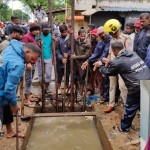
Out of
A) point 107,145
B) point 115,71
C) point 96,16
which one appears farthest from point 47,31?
point 96,16

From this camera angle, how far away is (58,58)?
8266 millimetres

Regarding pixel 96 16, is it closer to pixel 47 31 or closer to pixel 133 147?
pixel 47 31

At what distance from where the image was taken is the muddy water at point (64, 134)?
5730 millimetres

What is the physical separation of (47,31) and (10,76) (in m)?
4.22

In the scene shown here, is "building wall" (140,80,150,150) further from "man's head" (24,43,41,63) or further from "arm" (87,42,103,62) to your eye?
"arm" (87,42,103,62)

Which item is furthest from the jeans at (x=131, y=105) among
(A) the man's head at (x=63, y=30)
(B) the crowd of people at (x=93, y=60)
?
(A) the man's head at (x=63, y=30)

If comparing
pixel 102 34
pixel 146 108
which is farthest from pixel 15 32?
pixel 146 108

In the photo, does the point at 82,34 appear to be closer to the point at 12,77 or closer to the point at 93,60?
the point at 93,60

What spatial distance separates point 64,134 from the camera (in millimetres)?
6297

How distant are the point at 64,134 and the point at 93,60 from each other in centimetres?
229

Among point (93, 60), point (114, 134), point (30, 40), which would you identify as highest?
point (30, 40)

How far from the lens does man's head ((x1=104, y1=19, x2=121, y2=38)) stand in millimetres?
6443

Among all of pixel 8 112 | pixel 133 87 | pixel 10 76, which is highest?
pixel 10 76

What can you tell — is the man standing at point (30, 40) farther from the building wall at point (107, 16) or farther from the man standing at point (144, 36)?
the building wall at point (107, 16)
